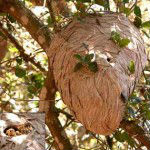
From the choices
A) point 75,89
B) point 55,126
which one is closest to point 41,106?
point 55,126

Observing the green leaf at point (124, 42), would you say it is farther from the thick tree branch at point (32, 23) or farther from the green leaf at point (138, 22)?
the thick tree branch at point (32, 23)

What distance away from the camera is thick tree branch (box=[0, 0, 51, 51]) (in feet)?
7.38

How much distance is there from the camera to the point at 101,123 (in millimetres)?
1564

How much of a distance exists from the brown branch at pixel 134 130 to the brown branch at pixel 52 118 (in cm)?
46

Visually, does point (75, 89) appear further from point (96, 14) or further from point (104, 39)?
point (96, 14)

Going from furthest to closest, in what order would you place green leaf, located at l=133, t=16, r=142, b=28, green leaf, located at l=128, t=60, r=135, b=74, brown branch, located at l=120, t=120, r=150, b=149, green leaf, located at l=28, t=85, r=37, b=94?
green leaf, located at l=28, t=85, r=37, b=94, brown branch, located at l=120, t=120, r=150, b=149, green leaf, located at l=133, t=16, r=142, b=28, green leaf, located at l=128, t=60, r=135, b=74

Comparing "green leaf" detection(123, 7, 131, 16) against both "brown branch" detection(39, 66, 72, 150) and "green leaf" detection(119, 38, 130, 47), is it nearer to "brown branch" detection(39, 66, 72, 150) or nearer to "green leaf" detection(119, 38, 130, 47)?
"green leaf" detection(119, 38, 130, 47)

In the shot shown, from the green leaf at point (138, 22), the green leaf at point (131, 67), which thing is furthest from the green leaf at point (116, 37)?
the green leaf at point (138, 22)

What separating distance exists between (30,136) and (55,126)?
1061mm

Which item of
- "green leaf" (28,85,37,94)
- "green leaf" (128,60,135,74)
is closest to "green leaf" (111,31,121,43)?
"green leaf" (128,60,135,74)

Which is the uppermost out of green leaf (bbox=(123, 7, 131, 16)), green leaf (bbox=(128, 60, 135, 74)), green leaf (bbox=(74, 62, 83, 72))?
green leaf (bbox=(123, 7, 131, 16))

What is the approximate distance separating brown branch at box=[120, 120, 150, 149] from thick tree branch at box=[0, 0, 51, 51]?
1.90 feet

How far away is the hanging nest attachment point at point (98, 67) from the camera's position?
1540 mm

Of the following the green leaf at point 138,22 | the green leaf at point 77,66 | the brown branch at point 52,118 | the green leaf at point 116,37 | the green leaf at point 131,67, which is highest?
the green leaf at point 116,37
